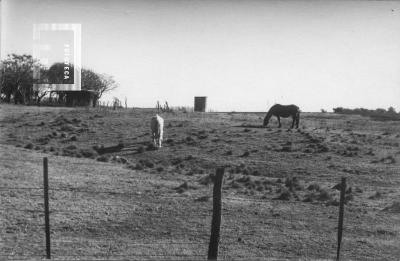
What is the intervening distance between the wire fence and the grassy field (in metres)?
0.03

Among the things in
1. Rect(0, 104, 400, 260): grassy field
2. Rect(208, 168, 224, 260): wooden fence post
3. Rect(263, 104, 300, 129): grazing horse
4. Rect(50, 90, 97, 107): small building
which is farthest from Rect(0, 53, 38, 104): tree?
Rect(208, 168, 224, 260): wooden fence post

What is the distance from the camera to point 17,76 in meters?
54.5

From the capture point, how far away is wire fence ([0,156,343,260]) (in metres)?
9.46

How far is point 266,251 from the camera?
10.3m

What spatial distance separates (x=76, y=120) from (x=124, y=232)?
20.2 metres

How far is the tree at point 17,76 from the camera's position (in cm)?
5353

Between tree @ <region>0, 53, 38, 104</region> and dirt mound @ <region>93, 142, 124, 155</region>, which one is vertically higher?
tree @ <region>0, 53, 38, 104</region>

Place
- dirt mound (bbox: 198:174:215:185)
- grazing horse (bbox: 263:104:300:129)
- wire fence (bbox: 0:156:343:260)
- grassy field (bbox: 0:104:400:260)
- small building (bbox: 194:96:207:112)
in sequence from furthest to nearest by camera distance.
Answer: small building (bbox: 194:96:207:112) < grazing horse (bbox: 263:104:300:129) < dirt mound (bbox: 198:174:215:185) < grassy field (bbox: 0:104:400:260) < wire fence (bbox: 0:156:343:260)

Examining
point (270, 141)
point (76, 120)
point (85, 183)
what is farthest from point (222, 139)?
point (85, 183)

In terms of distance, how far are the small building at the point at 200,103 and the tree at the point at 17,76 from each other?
1885cm

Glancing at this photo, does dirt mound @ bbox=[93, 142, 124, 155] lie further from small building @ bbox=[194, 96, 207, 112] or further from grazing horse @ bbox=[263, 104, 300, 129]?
small building @ bbox=[194, 96, 207, 112]

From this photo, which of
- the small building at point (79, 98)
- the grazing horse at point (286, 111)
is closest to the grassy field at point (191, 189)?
the grazing horse at point (286, 111)

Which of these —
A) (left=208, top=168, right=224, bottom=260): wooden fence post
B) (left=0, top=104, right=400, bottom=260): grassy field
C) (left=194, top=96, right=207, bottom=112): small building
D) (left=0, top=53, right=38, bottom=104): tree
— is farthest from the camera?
(left=0, top=53, right=38, bottom=104): tree

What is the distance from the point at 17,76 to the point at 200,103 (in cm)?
2277
